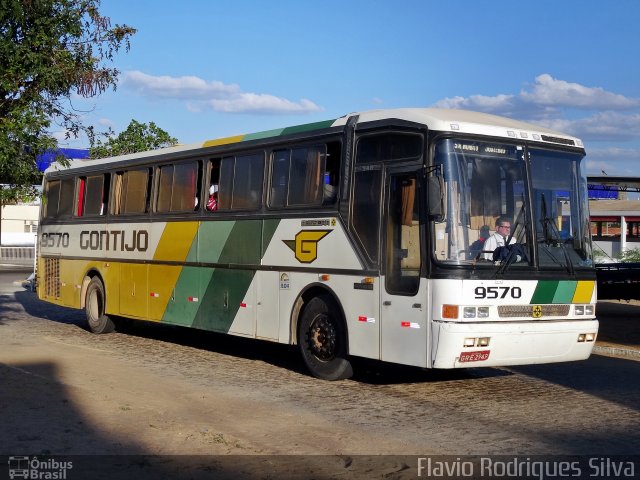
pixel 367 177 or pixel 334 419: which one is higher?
pixel 367 177

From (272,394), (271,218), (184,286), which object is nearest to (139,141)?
(184,286)

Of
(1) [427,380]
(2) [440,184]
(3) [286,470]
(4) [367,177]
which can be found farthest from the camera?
(1) [427,380]

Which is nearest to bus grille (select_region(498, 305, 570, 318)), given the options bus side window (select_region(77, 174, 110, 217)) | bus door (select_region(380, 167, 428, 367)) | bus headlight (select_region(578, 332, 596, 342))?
bus headlight (select_region(578, 332, 596, 342))

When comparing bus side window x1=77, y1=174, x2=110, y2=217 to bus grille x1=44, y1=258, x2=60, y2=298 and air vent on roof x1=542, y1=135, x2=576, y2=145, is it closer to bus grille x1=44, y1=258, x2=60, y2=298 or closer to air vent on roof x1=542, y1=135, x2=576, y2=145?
bus grille x1=44, y1=258, x2=60, y2=298

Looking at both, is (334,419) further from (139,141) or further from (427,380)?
(139,141)

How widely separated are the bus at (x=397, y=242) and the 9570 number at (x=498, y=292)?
14 millimetres

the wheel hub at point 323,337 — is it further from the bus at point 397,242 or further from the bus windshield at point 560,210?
the bus windshield at point 560,210

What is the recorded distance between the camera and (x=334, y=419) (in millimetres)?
9703

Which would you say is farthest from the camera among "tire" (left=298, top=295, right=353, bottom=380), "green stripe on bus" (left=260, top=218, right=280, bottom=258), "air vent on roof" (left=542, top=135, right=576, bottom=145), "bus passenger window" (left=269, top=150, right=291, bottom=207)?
"green stripe on bus" (left=260, top=218, right=280, bottom=258)

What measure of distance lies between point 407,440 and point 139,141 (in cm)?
2575

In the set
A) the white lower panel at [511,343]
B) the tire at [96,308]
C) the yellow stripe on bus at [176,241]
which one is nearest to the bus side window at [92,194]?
the tire at [96,308]

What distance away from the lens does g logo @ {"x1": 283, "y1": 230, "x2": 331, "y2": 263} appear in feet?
41.4

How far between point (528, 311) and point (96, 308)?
34.3 feet

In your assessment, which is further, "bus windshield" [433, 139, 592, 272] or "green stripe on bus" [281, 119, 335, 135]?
"green stripe on bus" [281, 119, 335, 135]
